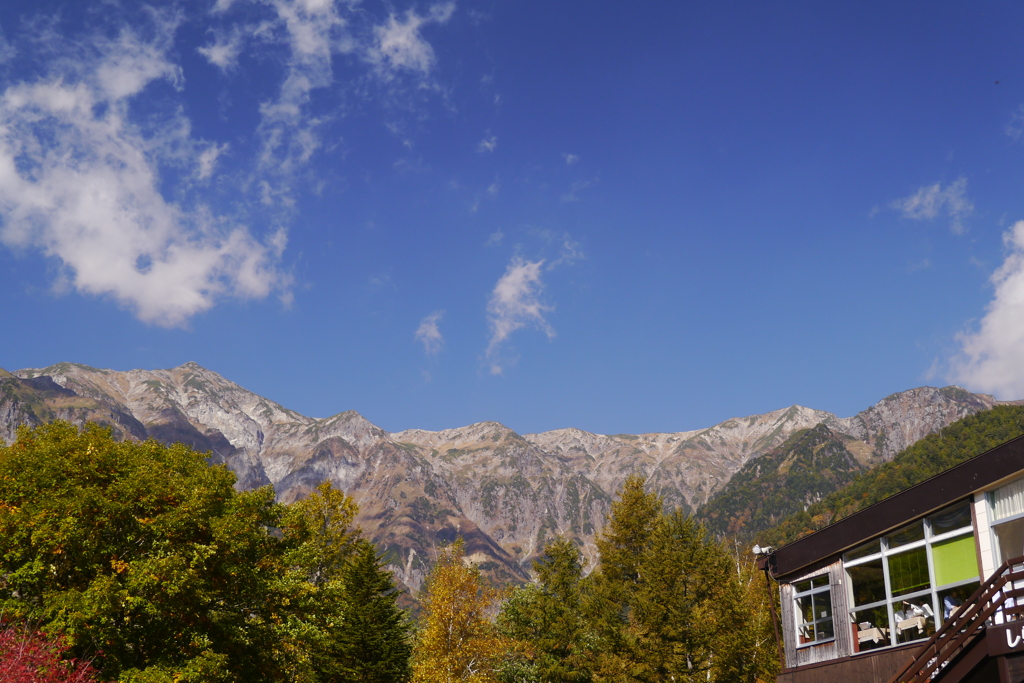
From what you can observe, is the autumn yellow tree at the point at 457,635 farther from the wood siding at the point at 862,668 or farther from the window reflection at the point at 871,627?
the window reflection at the point at 871,627

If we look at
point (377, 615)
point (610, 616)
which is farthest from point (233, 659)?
point (610, 616)

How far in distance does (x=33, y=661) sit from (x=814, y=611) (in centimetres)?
2450

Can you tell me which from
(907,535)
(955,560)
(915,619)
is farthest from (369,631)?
(955,560)

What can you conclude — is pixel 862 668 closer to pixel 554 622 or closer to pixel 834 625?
pixel 834 625

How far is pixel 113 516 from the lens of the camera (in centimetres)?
2702

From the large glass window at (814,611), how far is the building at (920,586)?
47 mm

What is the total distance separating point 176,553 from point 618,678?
3026 cm

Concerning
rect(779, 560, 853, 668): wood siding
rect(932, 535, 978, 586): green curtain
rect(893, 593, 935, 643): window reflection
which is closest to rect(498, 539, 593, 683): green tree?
rect(779, 560, 853, 668): wood siding

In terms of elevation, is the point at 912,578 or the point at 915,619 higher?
the point at 912,578

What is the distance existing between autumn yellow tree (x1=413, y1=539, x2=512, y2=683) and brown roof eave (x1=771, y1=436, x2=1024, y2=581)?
1087 inches

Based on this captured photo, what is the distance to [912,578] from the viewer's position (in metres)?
20.8

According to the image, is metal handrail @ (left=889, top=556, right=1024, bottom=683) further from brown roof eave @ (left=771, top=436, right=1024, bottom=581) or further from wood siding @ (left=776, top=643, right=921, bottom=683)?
wood siding @ (left=776, top=643, right=921, bottom=683)

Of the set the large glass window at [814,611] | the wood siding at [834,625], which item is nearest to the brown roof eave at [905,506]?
the wood siding at [834,625]

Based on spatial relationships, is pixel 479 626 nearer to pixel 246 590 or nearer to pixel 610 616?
pixel 610 616
